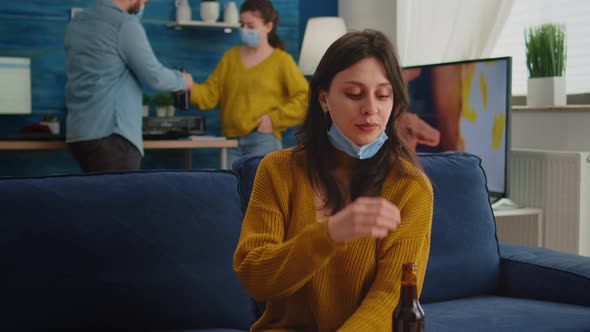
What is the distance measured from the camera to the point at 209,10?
206 inches

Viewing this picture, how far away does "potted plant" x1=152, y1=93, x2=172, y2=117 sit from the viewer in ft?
16.6

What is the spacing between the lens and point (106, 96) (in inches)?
142

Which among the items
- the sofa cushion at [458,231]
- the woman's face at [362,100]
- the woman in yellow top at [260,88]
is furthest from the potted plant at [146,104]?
the woman's face at [362,100]

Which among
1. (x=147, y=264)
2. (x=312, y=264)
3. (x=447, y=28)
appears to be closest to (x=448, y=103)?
(x=447, y=28)

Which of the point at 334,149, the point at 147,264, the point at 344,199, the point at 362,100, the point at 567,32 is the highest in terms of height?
the point at 567,32

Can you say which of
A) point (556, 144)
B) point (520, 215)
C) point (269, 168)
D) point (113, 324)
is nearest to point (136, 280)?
point (113, 324)

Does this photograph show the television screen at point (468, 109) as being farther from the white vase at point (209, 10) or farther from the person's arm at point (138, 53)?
the white vase at point (209, 10)

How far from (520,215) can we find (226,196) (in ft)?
6.33

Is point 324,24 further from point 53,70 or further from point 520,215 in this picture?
point 520,215

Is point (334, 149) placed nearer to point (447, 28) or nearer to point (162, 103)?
point (447, 28)

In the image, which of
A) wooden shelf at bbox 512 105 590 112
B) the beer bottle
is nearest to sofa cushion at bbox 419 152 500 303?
the beer bottle

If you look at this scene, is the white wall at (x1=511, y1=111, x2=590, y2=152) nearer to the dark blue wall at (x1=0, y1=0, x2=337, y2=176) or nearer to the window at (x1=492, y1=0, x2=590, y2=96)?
the window at (x1=492, y1=0, x2=590, y2=96)

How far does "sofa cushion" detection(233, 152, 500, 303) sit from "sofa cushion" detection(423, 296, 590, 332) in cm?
7

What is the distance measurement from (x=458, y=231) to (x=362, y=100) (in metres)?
0.83
